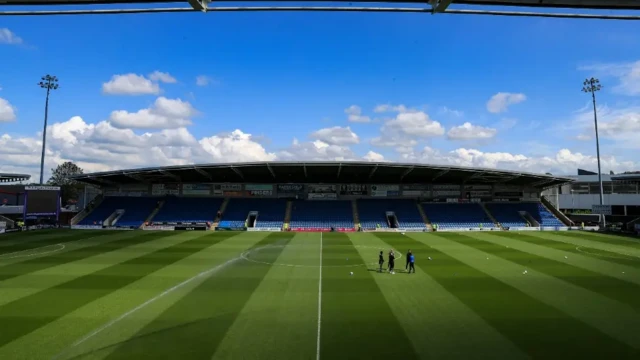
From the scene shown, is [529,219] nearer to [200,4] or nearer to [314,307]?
[314,307]

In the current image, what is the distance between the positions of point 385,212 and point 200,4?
175ft

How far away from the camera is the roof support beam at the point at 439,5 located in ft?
19.3

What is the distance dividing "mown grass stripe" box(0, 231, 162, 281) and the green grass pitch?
0.52 feet

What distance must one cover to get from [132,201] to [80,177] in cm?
853

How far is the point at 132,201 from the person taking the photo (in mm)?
60406

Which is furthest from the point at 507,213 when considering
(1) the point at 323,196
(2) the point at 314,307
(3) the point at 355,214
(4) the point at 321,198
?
(2) the point at 314,307

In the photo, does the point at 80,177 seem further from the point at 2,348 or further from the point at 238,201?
the point at 2,348

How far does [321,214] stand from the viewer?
2226 inches

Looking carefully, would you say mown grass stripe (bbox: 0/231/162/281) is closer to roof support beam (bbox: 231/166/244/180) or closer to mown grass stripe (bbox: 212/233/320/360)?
mown grass stripe (bbox: 212/233/320/360)

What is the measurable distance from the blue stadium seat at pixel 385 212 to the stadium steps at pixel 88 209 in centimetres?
4373

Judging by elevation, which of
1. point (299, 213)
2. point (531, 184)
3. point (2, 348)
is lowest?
point (2, 348)

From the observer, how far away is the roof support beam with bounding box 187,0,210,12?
5.99 metres

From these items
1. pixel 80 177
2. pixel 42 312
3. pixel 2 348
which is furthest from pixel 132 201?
pixel 2 348

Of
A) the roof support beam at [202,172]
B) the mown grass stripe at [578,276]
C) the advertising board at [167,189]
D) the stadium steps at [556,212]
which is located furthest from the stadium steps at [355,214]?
the stadium steps at [556,212]
